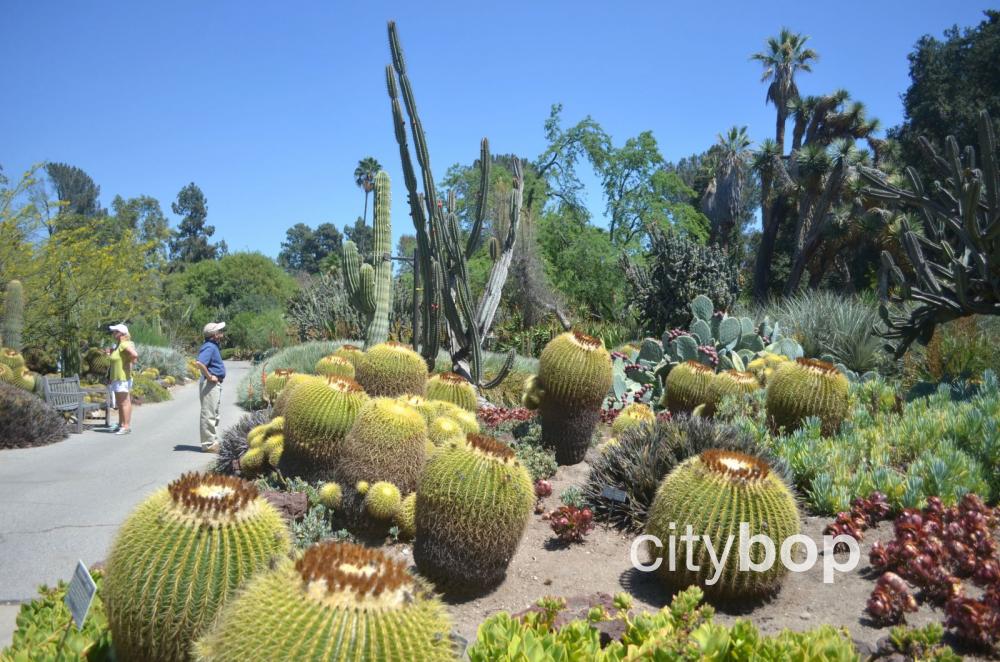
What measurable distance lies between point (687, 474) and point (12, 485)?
22.9 feet

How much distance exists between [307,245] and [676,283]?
301ft

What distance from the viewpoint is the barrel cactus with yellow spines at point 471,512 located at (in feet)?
A: 15.1

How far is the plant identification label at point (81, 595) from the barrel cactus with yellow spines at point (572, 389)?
5.01m

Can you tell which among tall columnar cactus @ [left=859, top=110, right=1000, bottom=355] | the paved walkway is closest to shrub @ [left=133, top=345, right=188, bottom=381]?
the paved walkway

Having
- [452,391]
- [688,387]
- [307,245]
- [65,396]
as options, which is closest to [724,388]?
[688,387]

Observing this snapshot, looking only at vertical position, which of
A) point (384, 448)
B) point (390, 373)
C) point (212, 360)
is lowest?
point (384, 448)

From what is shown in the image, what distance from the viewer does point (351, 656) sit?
2131mm

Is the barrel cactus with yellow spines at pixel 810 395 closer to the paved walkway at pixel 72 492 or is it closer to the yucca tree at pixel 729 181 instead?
the paved walkway at pixel 72 492

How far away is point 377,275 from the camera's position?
11773mm

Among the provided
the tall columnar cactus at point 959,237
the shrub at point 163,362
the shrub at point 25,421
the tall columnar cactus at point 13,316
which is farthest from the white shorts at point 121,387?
the tall columnar cactus at point 959,237

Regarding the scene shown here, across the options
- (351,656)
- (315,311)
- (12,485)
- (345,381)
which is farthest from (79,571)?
(315,311)

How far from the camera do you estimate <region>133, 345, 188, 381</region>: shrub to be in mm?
20278

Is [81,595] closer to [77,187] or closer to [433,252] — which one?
[433,252]

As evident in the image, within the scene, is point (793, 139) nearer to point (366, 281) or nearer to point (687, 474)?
point (366, 281)
